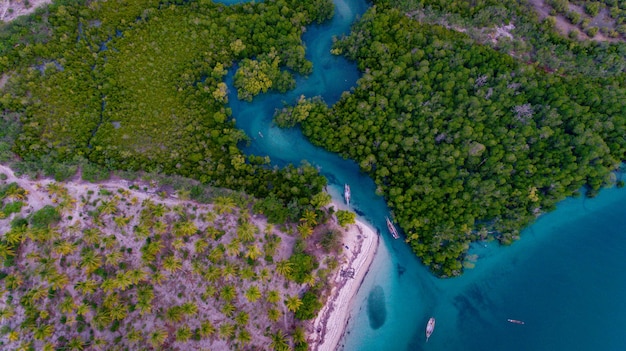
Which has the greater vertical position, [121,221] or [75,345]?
[121,221]

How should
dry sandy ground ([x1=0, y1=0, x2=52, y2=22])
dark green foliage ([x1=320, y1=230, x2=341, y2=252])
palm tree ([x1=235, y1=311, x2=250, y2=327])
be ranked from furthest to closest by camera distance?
dry sandy ground ([x1=0, y1=0, x2=52, y2=22])
dark green foliage ([x1=320, y1=230, x2=341, y2=252])
palm tree ([x1=235, y1=311, x2=250, y2=327])

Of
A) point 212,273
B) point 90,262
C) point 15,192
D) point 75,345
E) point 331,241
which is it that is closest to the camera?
point 75,345

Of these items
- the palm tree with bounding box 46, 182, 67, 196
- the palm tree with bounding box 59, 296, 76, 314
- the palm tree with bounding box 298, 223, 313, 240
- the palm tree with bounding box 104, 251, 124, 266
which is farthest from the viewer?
the palm tree with bounding box 298, 223, 313, 240

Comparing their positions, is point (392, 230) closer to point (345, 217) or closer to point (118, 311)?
point (345, 217)

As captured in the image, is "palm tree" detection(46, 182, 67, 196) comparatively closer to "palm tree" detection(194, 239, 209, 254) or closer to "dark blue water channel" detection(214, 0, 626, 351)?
"palm tree" detection(194, 239, 209, 254)

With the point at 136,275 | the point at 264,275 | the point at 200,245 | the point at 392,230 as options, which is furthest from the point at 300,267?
the point at 136,275

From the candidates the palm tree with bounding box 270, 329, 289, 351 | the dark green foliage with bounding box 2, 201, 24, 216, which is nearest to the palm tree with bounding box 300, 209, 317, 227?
the palm tree with bounding box 270, 329, 289, 351
